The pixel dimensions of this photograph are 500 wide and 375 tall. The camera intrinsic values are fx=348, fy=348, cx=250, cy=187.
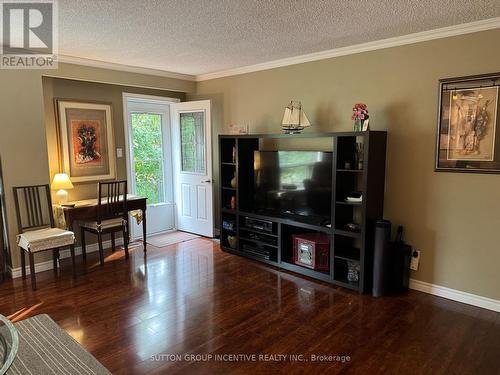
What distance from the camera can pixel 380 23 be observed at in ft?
9.61

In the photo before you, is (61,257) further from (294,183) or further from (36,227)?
(294,183)

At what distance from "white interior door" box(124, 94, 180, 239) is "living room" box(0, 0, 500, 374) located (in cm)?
21

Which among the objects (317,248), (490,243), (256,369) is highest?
(490,243)

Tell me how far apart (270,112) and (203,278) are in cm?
226

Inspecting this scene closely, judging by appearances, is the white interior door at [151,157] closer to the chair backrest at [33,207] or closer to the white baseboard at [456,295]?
the chair backrest at [33,207]

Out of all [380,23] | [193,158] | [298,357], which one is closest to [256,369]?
[298,357]

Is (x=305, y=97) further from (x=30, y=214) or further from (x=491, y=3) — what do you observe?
(x=30, y=214)

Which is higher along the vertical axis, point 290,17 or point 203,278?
point 290,17

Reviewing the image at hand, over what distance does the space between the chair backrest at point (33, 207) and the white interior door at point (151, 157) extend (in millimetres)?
1285

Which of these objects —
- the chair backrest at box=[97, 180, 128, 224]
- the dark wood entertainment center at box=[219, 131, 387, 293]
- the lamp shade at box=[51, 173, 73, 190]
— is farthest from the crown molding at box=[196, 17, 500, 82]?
the lamp shade at box=[51, 173, 73, 190]

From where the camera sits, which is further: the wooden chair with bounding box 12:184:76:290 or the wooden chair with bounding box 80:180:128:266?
the wooden chair with bounding box 80:180:128:266

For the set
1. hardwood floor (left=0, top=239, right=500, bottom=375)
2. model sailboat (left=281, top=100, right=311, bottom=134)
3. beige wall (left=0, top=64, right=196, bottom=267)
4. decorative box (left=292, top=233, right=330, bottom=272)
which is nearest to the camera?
hardwood floor (left=0, top=239, right=500, bottom=375)

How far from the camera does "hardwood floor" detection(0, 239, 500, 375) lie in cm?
232

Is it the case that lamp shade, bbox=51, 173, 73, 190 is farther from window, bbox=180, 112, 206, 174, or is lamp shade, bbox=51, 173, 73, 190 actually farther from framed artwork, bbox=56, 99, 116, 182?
window, bbox=180, 112, 206, 174
